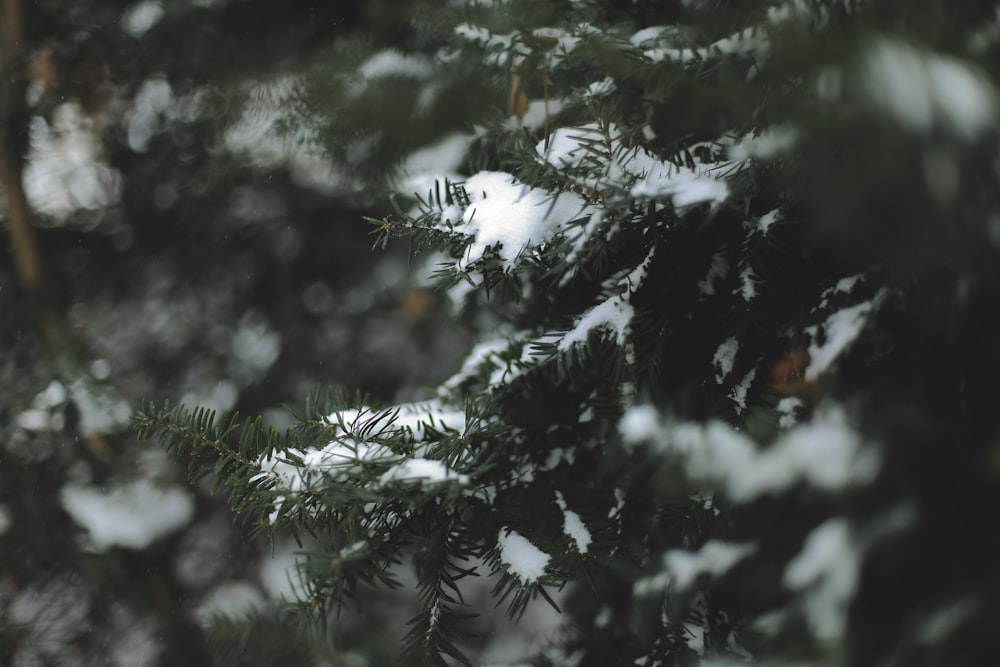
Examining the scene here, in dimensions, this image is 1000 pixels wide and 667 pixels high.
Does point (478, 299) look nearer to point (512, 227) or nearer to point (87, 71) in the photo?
point (512, 227)

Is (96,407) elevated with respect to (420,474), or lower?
lower

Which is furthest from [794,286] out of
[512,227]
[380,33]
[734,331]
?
[380,33]

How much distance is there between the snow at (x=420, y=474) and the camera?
53 cm

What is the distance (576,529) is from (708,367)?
226 millimetres

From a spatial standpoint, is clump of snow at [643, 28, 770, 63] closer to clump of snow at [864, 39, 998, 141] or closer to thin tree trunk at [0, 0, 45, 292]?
clump of snow at [864, 39, 998, 141]

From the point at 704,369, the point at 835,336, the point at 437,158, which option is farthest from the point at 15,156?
the point at 835,336

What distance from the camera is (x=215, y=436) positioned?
61 centimetres

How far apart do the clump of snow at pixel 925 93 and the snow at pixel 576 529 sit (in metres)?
0.48

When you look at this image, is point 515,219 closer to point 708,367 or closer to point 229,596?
point 708,367

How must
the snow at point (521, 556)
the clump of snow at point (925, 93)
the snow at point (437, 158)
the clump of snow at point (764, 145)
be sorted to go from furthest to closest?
the snow at point (437, 158) → the snow at point (521, 556) → the clump of snow at point (764, 145) → the clump of snow at point (925, 93)

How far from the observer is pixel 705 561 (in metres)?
0.44

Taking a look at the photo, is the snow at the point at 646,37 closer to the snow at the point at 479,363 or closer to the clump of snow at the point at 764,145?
the clump of snow at the point at 764,145

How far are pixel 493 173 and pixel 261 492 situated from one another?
1.40 ft

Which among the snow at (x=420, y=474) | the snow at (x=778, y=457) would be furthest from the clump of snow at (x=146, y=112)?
the snow at (x=778, y=457)
